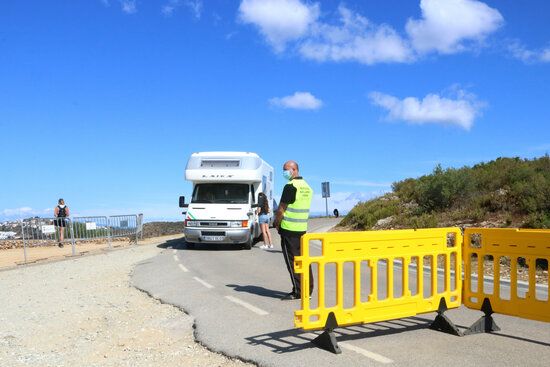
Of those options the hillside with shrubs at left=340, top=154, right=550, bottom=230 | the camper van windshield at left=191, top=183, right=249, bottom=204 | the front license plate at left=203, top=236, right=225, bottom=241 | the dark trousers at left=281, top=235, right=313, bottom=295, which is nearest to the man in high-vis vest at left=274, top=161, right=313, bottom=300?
the dark trousers at left=281, top=235, right=313, bottom=295

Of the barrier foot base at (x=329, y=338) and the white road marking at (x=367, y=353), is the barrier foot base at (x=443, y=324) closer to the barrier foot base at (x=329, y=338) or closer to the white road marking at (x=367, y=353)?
the white road marking at (x=367, y=353)

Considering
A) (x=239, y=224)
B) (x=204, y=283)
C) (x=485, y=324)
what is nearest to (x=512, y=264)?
(x=485, y=324)

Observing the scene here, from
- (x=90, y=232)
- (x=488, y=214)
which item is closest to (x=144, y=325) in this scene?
(x=488, y=214)

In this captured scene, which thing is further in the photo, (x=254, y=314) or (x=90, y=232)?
(x=90, y=232)

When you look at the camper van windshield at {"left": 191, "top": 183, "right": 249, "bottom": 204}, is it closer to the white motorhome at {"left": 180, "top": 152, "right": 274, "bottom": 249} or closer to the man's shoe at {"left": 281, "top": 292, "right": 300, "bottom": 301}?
the white motorhome at {"left": 180, "top": 152, "right": 274, "bottom": 249}

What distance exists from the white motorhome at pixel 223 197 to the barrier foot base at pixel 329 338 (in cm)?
1182

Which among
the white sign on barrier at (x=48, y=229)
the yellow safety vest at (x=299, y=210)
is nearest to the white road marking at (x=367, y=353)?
the yellow safety vest at (x=299, y=210)

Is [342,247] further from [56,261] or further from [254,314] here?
[56,261]

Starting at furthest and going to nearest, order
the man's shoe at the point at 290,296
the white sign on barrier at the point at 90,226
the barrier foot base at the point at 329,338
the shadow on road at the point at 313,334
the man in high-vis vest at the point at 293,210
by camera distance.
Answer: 1. the white sign on barrier at the point at 90,226
2. the man's shoe at the point at 290,296
3. the man in high-vis vest at the point at 293,210
4. the shadow on road at the point at 313,334
5. the barrier foot base at the point at 329,338

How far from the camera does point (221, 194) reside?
1852cm

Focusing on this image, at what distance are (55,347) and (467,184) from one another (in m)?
17.5

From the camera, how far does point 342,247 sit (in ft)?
18.9

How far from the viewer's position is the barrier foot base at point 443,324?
6.05m

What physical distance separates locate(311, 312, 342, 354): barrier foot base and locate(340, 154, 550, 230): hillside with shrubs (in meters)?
9.90
